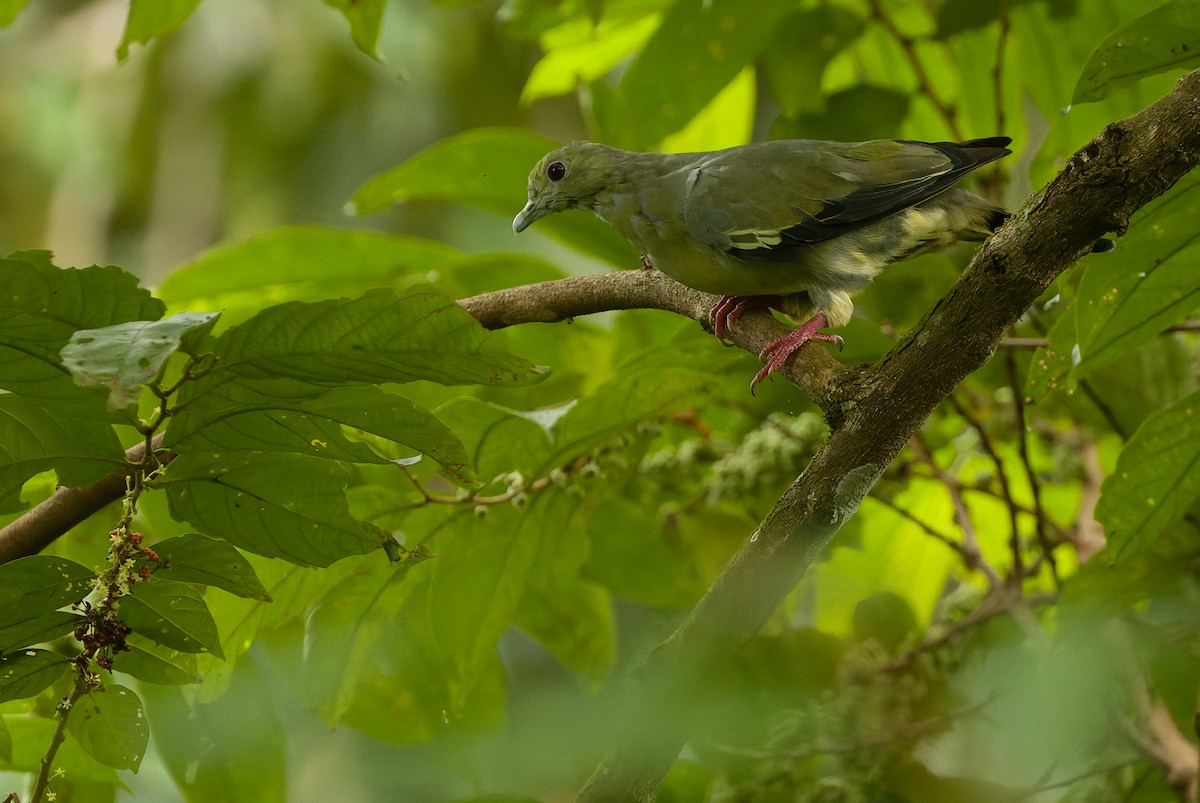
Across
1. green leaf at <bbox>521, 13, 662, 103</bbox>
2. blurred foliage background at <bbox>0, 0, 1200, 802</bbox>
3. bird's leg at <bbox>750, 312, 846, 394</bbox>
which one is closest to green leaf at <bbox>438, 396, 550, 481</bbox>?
blurred foliage background at <bbox>0, 0, 1200, 802</bbox>

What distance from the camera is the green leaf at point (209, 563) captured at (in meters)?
1.08

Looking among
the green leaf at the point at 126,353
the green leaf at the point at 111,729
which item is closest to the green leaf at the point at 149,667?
the green leaf at the point at 111,729

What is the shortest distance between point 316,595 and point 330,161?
1144 cm

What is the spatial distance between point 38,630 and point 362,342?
16.4 inches

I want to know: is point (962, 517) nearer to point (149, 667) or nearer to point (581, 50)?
point (581, 50)

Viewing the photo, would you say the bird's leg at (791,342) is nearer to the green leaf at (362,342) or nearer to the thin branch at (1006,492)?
the thin branch at (1006,492)

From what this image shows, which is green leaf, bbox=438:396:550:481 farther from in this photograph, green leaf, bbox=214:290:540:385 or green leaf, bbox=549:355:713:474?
green leaf, bbox=214:290:540:385

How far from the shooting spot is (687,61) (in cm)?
195

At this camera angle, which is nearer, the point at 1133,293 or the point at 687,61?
the point at 1133,293

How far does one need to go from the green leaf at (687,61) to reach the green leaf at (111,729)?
4.17ft

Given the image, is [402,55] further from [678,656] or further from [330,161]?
[678,656]

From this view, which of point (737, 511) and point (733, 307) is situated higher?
point (733, 307)

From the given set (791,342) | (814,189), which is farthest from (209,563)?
(814,189)

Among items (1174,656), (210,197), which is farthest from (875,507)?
(210,197)
